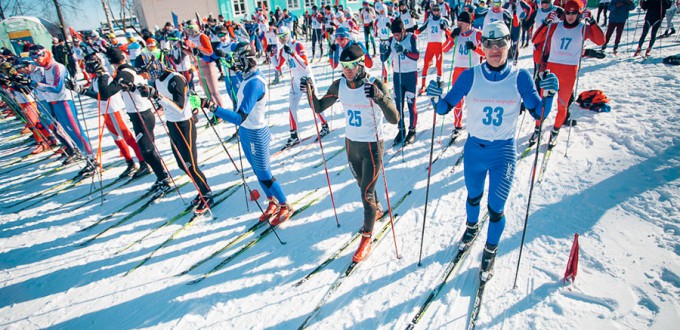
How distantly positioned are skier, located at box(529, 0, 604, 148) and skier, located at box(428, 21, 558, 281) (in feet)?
9.77

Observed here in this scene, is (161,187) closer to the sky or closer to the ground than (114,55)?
closer to the ground

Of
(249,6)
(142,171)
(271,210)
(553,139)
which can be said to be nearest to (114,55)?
(142,171)

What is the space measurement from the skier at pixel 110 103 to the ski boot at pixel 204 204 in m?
2.18

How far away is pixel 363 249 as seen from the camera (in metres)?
3.74

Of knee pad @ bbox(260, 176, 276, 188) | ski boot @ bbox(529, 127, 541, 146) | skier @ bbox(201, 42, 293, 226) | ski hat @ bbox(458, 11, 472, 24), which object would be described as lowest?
ski boot @ bbox(529, 127, 541, 146)

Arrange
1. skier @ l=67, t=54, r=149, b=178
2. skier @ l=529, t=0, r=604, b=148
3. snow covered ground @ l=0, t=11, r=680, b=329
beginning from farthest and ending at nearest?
skier @ l=67, t=54, r=149, b=178
skier @ l=529, t=0, r=604, b=148
snow covered ground @ l=0, t=11, r=680, b=329

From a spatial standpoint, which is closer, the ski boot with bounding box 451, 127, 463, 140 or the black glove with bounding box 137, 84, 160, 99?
the black glove with bounding box 137, 84, 160, 99

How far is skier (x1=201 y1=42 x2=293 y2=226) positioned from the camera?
12.2 feet

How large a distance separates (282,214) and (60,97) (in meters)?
5.68

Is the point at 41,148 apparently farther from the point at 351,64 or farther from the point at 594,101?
the point at 594,101

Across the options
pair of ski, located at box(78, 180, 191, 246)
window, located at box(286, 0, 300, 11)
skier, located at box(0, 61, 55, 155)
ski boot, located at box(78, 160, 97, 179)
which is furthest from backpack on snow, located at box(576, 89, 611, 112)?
window, located at box(286, 0, 300, 11)

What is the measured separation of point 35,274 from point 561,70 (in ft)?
27.3

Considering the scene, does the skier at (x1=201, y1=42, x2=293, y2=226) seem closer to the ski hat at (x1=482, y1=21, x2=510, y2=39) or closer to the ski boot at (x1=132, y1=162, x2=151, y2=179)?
the ski hat at (x1=482, y1=21, x2=510, y2=39)

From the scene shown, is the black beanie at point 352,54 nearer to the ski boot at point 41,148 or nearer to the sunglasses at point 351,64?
the sunglasses at point 351,64
